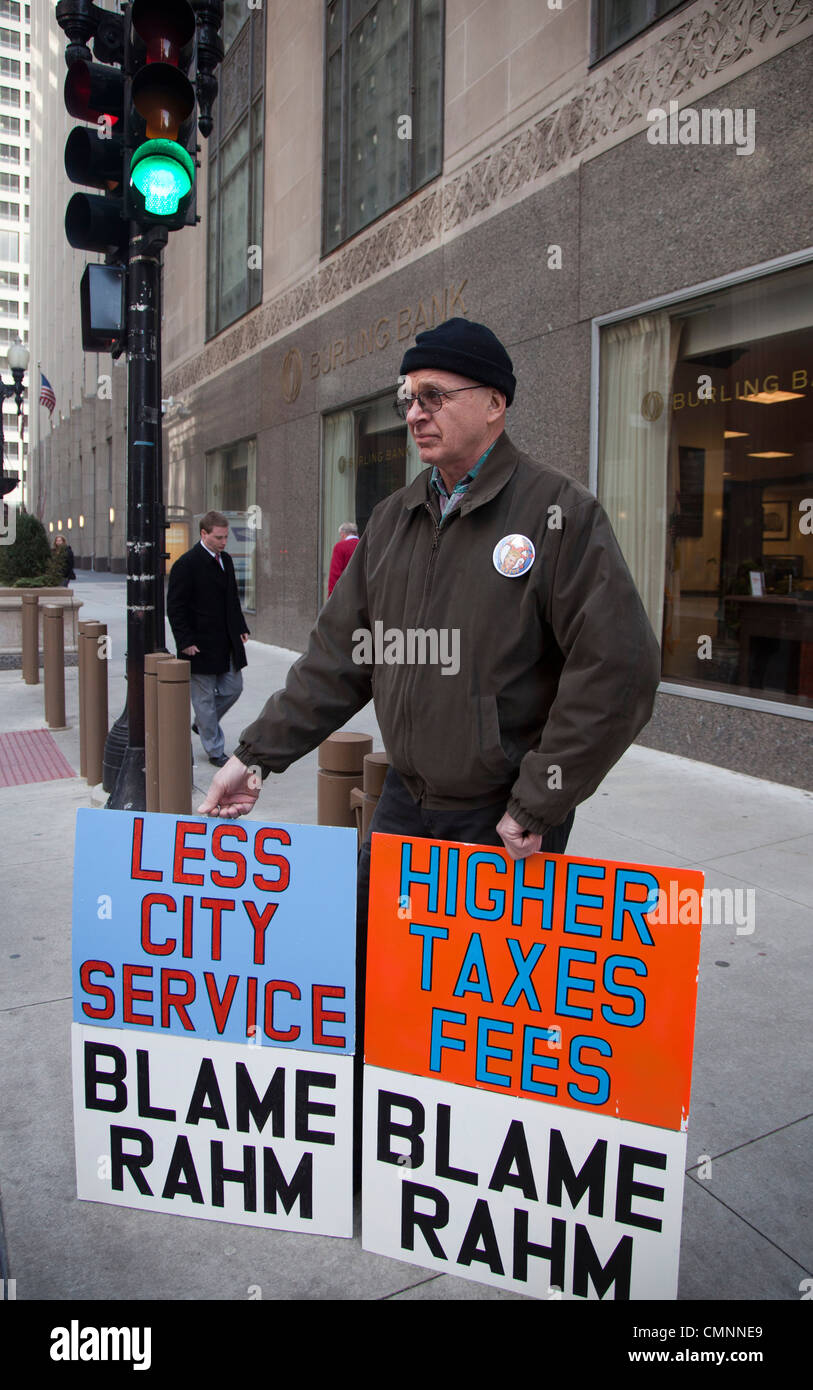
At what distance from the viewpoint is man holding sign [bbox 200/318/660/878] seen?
6.91ft

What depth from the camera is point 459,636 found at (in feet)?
7.47

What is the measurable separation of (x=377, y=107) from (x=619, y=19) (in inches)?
199

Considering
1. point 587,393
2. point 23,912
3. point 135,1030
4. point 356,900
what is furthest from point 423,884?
point 587,393

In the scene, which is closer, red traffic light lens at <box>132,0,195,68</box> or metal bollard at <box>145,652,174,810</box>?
red traffic light lens at <box>132,0,195,68</box>

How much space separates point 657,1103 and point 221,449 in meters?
17.3

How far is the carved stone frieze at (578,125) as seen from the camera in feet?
22.2

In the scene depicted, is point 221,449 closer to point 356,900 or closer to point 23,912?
point 23,912

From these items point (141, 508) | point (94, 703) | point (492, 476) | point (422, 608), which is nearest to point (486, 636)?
point (422, 608)

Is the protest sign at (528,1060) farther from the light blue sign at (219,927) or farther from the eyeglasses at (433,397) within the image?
the eyeglasses at (433,397)

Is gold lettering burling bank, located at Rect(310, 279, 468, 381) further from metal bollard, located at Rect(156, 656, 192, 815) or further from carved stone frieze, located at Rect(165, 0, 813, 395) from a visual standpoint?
metal bollard, located at Rect(156, 656, 192, 815)

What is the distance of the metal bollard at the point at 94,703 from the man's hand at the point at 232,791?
15.5 feet

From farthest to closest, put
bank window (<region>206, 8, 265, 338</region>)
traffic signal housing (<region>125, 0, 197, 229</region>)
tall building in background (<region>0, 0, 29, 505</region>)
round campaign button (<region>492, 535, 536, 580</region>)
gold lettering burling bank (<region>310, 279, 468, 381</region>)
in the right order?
tall building in background (<region>0, 0, 29, 505</region>) → bank window (<region>206, 8, 265, 338</region>) → gold lettering burling bank (<region>310, 279, 468, 381</region>) → traffic signal housing (<region>125, 0, 197, 229</region>) → round campaign button (<region>492, 535, 536, 580</region>)

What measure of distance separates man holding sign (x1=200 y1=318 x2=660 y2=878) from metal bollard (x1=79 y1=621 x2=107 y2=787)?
474cm

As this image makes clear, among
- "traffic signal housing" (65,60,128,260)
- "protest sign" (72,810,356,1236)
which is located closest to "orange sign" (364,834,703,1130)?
"protest sign" (72,810,356,1236)
